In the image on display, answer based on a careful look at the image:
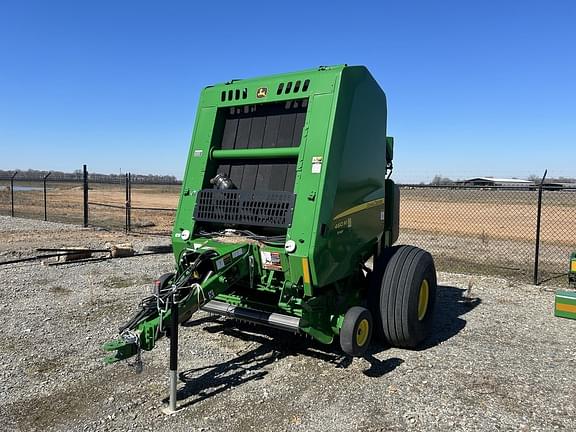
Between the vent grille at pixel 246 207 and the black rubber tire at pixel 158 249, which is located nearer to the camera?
the vent grille at pixel 246 207

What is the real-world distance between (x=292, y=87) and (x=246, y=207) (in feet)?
4.32

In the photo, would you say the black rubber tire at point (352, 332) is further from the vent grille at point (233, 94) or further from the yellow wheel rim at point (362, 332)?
the vent grille at point (233, 94)

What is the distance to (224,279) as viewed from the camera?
14.4ft

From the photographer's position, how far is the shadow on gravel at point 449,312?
5.76 meters

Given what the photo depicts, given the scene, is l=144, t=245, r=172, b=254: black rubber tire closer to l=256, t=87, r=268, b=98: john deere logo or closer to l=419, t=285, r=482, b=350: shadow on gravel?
l=419, t=285, r=482, b=350: shadow on gravel

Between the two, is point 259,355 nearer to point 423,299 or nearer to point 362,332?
point 362,332

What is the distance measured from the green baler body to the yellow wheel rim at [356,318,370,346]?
28 cm

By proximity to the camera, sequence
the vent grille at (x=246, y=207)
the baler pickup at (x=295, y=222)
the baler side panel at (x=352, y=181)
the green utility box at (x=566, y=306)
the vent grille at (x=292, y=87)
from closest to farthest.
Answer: the baler pickup at (x=295, y=222) < the baler side panel at (x=352, y=181) < the vent grille at (x=246, y=207) < the vent grille at (x=292, y=87) < the green utility box at (x=566, y=306)

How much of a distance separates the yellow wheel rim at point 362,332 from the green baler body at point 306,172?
10.9 inches

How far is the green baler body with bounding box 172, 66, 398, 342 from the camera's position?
14.6 ft

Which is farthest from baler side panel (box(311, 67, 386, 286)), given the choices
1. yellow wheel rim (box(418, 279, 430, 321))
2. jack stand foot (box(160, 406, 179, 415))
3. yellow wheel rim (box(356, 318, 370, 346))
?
jack stand foot (box(160, 406, 179, 415))

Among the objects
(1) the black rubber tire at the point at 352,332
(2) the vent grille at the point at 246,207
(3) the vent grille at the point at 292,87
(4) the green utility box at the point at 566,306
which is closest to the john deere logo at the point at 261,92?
(3) the vent grille at the point at 292,87

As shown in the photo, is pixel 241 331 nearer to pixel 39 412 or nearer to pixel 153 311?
pixel 153 311

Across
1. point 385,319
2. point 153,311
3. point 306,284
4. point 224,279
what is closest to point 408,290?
point 385,319
